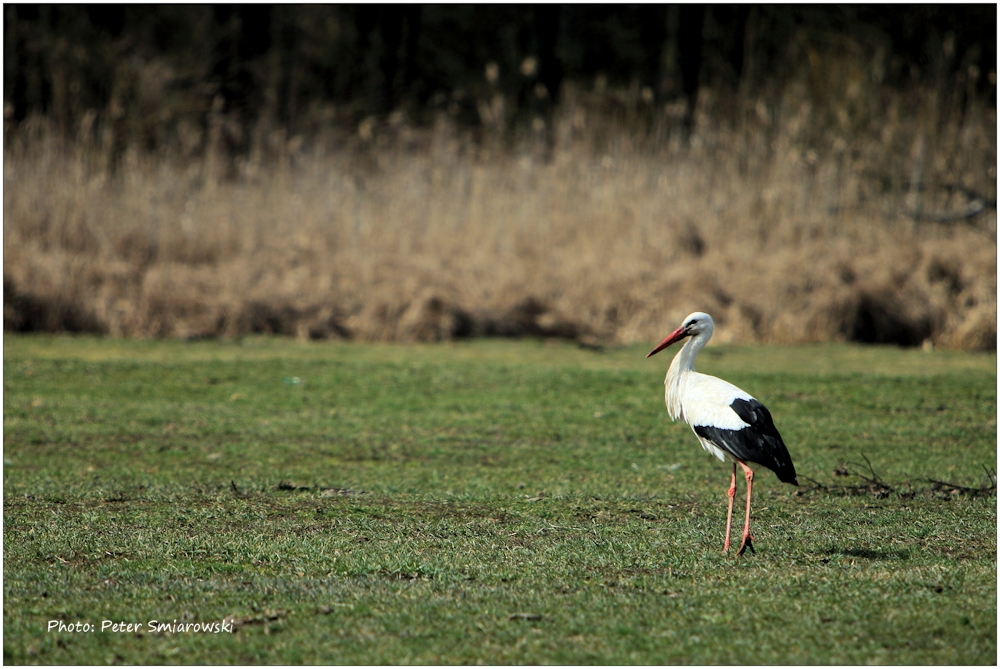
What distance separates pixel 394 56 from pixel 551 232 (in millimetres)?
9729

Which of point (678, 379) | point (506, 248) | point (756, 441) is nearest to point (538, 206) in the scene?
point (506, 248)

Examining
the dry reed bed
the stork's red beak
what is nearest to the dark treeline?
the dry reed bed

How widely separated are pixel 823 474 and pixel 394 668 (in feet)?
14.3

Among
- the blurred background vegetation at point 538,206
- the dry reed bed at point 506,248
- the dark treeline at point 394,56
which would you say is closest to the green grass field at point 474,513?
the dry reed bed at point 506,248

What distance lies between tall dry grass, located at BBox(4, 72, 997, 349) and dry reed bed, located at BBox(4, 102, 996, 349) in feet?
0.09

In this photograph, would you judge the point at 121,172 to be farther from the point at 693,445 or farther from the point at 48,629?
the point at 48,629

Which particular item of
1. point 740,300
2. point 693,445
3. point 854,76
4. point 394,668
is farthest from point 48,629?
point 854,76

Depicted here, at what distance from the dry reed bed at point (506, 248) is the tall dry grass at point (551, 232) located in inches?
1.1

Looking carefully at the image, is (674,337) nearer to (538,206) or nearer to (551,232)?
(551,232)

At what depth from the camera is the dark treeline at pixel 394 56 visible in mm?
16359

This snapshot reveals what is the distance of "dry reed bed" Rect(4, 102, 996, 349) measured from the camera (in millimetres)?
12961

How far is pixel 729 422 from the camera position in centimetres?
563

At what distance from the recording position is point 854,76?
15.3 meters

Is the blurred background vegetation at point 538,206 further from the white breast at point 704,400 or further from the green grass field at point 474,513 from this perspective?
the white breast at point 704,400
